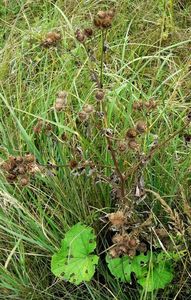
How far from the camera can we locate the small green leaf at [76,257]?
5.50 ft

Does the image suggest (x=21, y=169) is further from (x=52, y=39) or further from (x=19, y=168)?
(x=52, y=39)

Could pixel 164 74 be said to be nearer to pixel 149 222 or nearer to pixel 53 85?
pixel 53 85

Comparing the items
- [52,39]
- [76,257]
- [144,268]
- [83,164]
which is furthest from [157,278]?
[52,39]

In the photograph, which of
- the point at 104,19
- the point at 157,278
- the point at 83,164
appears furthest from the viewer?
the point at 157,278

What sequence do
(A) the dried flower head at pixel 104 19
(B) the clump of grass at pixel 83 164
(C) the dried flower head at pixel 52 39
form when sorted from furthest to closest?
(B) the clump of grass at pixel 83 164 < (C) the dried flower head at pixel 52 39 < (A) the dried flower head at pixel 104 19

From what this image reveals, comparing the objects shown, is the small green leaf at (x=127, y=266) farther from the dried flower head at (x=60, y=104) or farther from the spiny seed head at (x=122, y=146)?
the dried flower head at (x=60, y=104)

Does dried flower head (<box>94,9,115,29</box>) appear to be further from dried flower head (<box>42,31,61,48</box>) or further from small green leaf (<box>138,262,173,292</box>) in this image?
small green leaf (<box>138,262,173,292</box>)

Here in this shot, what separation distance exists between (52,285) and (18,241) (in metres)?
0.19

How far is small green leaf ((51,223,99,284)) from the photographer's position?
5.50 feet

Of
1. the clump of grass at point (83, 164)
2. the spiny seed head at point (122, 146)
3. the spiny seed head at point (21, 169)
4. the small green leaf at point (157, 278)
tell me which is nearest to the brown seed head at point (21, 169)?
the spiny seed head at point (21, 169)

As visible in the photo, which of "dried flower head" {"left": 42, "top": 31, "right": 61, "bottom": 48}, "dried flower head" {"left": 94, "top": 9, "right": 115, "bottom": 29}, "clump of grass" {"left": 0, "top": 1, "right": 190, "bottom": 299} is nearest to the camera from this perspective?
"dried flower head" {"left": 94, "top": 9, "right": 115, "bottom": 29}

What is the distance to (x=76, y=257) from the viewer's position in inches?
67.9

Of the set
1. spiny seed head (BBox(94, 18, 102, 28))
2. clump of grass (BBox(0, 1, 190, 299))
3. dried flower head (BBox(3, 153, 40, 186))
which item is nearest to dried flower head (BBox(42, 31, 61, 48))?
clump of grass (BBox(0, 1, 190, 299))

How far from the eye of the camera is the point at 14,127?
2.26 metres
